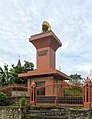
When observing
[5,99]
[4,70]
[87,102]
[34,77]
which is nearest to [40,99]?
[5,99]

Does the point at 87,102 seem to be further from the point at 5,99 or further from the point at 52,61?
the point at 52,61

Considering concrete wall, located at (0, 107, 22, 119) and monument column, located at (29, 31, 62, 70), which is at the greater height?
monument column, located at (29, 31, 62, 70)

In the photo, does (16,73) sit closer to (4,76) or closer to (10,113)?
(4,76)

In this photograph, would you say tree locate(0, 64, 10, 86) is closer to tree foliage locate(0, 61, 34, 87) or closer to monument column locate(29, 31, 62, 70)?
tree foliage locate(0, 61, 34, 87)

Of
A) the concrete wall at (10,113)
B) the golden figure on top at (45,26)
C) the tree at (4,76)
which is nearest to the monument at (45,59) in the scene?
the golden figure on top at (45,26)

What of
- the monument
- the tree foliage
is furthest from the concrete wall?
the tree foliage

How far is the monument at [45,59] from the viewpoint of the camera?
55.5 ft

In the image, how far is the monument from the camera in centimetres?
1690

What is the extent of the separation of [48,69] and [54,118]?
24.5 ft

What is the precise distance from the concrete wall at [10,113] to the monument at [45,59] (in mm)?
4900

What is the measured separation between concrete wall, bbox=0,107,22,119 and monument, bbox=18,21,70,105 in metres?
4.90

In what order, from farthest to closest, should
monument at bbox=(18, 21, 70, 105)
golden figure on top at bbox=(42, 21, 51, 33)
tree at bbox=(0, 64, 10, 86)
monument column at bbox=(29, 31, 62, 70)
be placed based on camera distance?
tree at bbox=(0, 64, 10, 86)
golden figure on top at bbox=(42, 21, 51, 33)
monument column at bbox=(29, 31, 62, 70)
monument at bbox=(18, 21, 70, 105)

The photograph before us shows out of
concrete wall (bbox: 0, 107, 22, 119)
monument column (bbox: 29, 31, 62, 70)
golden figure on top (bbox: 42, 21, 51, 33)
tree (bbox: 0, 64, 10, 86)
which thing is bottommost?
concrete wall (bbox: 0, 107, 22, 119)

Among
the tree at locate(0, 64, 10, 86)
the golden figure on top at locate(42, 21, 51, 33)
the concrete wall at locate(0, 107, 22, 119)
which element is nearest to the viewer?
the concrete wall at locate(0, 107, 22, 119)
